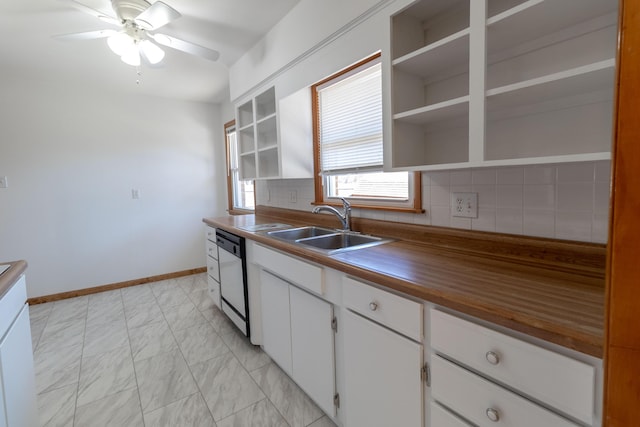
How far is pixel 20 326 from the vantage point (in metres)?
1.32

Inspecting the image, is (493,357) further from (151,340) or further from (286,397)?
(151,340)

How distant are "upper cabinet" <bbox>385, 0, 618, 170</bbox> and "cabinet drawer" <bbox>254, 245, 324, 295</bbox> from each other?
64 cm

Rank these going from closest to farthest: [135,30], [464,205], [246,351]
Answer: [464,205] < [135,30] < [246,351]

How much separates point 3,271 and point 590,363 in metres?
2.03

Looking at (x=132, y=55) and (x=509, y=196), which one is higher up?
(x=132, y=55)

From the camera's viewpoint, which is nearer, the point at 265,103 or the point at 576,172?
the point at 576,172

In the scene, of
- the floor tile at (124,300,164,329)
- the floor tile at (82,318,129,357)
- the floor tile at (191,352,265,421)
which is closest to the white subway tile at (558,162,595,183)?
the floor tile at (191,352,265,421)

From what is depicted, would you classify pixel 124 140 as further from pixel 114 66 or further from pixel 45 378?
pixel 45 378

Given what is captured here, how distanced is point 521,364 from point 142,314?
3.32 m

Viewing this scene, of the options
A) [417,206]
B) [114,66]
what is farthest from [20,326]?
[114,66]

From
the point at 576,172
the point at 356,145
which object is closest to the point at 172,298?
the point at 356,145

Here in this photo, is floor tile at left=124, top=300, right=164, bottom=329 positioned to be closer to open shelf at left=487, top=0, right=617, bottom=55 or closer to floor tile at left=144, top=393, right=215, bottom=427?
floor tile at left=144, top=393, right=215, bottom=427

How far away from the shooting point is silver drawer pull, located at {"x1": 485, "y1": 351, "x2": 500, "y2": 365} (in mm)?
802

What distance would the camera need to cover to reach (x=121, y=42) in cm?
192
